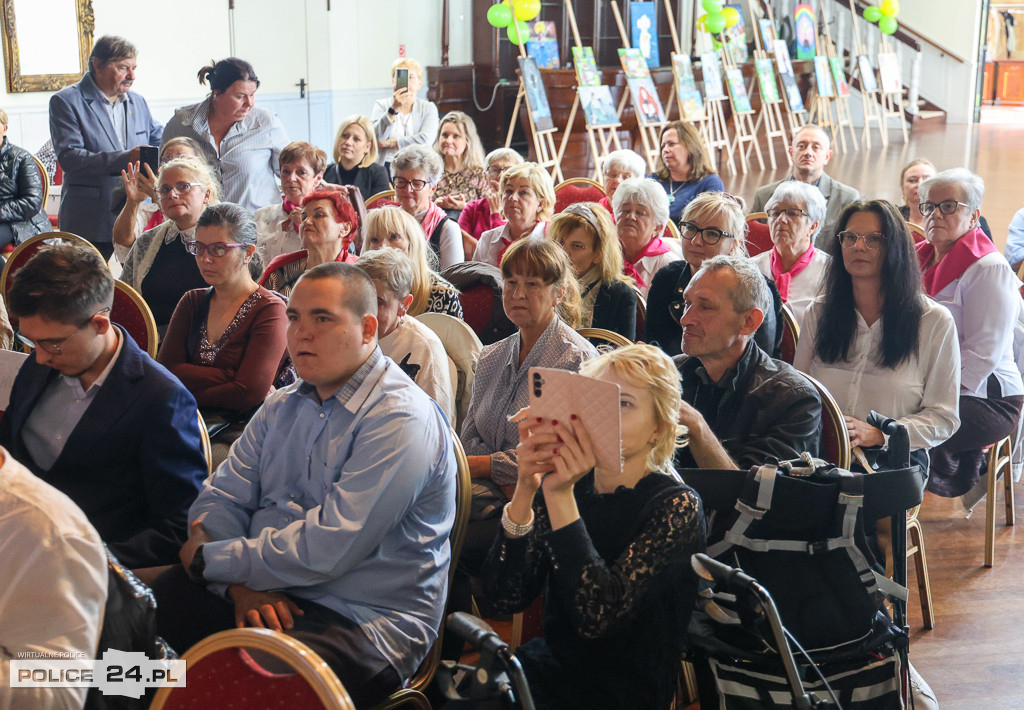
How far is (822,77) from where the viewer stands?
47.8ft

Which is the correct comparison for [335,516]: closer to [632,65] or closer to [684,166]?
[684,166]

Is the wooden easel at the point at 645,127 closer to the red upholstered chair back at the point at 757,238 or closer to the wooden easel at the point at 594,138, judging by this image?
the wooden easel at the point at 594,138

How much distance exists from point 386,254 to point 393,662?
137 cm

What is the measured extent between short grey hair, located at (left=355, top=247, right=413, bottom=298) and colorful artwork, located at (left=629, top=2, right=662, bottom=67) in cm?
1125

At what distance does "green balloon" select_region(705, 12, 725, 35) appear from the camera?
1286cm

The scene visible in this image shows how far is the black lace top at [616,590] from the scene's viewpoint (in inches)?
71.0

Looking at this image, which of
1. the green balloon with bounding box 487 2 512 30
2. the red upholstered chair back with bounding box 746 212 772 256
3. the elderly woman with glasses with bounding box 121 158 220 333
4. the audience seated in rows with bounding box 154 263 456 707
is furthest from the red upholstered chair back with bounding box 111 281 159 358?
the green balloon with bounding box 487 2 512 30

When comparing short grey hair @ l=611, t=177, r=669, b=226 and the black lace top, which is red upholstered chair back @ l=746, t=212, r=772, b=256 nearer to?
short grey hair @ l=611, t=177, r=669, b=226

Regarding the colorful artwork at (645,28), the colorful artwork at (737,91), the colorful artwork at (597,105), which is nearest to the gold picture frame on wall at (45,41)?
the colorful artwork at (597,105)

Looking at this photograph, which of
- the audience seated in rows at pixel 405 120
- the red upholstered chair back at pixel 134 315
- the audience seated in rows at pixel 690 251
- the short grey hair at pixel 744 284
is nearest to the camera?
the short grey hair at pixel 744 284

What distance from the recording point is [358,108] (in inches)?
443

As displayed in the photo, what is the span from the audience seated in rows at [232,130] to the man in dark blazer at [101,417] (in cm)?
302

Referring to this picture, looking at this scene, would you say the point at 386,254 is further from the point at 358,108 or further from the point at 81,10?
the point at 358,108

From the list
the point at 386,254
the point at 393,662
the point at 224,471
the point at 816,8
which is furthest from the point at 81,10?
the point at 816,8
